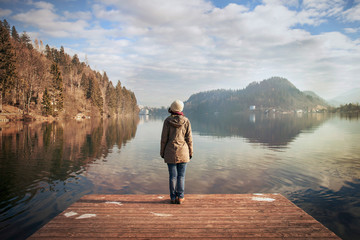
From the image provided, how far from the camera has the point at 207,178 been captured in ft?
38.1

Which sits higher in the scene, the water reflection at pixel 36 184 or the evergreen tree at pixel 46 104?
the evergreen tree at pixel 46 104

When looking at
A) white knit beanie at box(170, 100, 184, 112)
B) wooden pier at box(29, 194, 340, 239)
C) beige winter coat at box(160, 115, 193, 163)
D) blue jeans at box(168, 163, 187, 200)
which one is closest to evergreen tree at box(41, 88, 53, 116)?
wooden pier at box(29, 194, 340, 239)

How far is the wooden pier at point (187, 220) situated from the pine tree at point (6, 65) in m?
57.4

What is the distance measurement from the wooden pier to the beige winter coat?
1335mm

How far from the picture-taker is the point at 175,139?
627cm

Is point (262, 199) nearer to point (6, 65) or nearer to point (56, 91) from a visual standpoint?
point (6, 65)

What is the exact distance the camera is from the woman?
6.21m

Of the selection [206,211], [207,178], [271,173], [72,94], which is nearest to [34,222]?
[206,211]

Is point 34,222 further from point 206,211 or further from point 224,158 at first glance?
point 224,158

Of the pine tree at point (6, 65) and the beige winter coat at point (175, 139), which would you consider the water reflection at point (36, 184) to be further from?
the pine tree at point (6, 65)

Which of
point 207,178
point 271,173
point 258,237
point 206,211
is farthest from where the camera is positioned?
point 271,173

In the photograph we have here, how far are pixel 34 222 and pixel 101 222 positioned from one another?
9.72 feet

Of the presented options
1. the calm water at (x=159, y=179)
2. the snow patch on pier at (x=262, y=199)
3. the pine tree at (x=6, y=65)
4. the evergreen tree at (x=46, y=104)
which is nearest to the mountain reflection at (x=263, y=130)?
the calm water at (x=159, y=179)

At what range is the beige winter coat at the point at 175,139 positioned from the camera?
6.20 m
